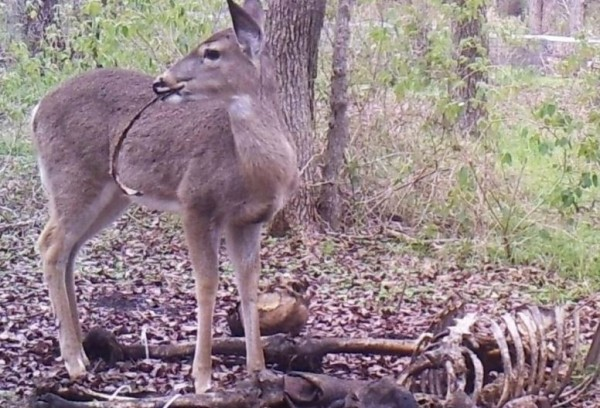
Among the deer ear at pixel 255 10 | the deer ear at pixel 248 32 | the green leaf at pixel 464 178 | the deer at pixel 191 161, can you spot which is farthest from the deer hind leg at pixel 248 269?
the green leaf at pixel 464 178

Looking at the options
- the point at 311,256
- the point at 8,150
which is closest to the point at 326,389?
the point at 311,256

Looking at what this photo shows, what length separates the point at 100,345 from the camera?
588cm

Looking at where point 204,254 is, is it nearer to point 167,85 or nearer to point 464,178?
point 167,85

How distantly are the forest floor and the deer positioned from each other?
1.15ft

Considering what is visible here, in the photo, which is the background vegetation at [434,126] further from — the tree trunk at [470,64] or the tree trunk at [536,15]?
the tree trunk at [536,15]

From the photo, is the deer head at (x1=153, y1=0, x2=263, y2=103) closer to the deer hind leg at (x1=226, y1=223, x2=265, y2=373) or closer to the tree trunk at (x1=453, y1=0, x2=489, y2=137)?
the deer hind leg at (x1=226, y1=223, x2=265, y2=373)

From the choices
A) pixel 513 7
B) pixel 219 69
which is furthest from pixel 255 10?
pixel 513 7

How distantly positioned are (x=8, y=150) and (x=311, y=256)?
404 centimetres

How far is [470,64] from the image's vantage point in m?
8.79

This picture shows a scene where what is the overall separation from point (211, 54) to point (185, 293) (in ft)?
8.53

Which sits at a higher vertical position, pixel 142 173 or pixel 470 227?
pixel 142 173

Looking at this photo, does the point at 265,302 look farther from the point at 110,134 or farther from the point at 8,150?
the point at 8,150

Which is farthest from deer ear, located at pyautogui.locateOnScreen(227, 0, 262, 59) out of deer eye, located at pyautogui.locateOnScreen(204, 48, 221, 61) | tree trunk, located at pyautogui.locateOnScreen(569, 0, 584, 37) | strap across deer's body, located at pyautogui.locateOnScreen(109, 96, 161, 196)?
tree trunk, located at pyautogui.locateOnScreen(569, 0, 584, 37)

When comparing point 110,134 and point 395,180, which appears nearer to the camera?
point 110,134
